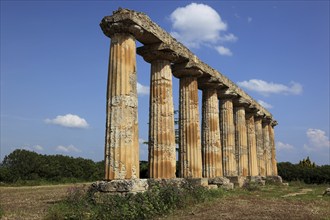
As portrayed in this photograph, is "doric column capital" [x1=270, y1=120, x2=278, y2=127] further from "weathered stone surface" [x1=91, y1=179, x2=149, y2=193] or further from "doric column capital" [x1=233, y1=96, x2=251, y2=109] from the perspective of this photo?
"weathered stone surface" [x1=91, y1=179, x2=149, y2=193]

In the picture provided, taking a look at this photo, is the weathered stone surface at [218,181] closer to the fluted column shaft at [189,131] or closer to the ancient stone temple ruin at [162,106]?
the ancient stone temple ruin at [162,106]

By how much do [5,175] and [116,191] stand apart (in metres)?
27.4

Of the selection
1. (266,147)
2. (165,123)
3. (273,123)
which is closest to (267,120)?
(273,123)

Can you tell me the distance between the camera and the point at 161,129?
16.8 metres

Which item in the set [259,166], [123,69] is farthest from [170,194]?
[259,166]

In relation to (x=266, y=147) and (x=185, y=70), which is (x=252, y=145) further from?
(x=185, y=70)

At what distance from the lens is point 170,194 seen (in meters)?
12.5

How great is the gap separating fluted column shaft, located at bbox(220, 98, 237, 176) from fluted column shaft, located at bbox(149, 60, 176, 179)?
9.33 metres

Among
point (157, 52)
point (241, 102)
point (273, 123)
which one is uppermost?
point (157, 52)

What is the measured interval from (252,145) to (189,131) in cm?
1351

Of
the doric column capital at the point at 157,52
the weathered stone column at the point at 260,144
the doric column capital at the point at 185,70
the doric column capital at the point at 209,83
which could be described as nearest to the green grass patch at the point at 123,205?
the doric column capital at the point at 157,52

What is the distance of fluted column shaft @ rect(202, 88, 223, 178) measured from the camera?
22.1m

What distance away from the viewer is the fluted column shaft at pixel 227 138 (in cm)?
2527

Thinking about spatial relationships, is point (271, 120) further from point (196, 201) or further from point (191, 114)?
point (196, 201)
